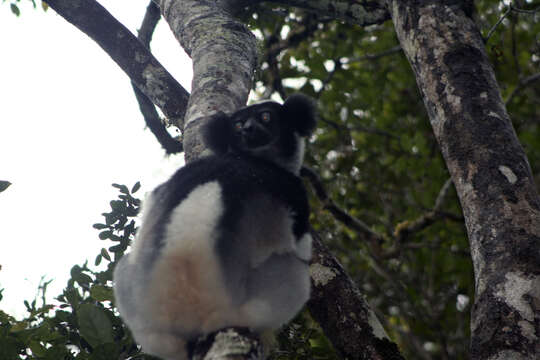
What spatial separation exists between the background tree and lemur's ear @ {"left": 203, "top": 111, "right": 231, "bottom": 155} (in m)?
0.14

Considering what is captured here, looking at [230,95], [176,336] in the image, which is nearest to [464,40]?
[230,95]

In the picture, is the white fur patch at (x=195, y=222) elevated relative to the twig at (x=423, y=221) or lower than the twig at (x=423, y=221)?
lower

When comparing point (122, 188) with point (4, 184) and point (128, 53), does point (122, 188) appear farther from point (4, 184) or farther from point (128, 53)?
point (128, 53)

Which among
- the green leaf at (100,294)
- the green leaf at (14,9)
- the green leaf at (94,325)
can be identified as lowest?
the green leaf at (94,325)

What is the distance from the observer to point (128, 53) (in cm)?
390

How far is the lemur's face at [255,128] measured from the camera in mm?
2926

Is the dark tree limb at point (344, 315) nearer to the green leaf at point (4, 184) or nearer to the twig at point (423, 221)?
the green leaf at point (4, 184)

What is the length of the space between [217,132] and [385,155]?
17.5 ft

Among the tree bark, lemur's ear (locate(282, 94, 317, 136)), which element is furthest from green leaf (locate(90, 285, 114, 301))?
the tree bark

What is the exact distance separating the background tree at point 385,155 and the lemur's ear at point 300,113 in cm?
33

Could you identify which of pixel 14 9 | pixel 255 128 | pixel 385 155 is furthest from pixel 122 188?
pixel 385 155

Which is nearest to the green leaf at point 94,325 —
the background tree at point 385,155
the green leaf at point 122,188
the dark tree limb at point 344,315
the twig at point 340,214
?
the background tree at point 385,155

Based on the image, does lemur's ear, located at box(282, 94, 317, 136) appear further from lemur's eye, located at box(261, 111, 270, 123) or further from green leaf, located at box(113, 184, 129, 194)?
green leaf, located at box(113, 184, 129, 194)

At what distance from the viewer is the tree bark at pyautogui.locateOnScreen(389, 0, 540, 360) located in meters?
2.16
